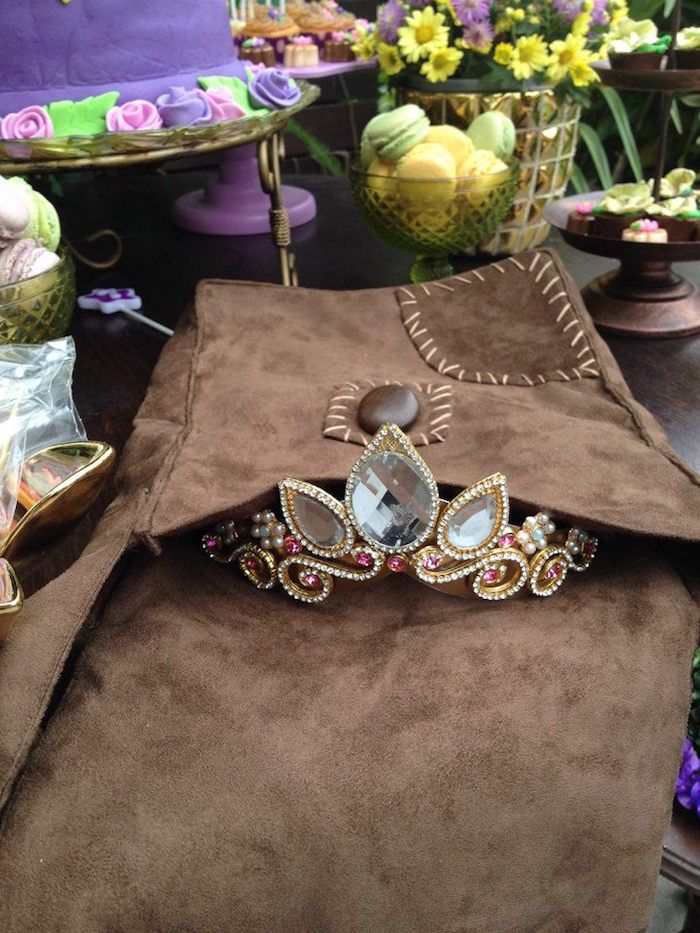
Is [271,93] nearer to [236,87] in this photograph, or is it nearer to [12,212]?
[236,87]

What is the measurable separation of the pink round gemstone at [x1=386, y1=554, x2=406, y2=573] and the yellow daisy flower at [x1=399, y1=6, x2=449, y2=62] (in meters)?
0.53

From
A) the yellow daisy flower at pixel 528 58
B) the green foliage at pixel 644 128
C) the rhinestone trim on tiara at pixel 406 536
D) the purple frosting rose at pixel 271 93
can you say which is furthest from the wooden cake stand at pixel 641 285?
the green foliage at pixel 644 128

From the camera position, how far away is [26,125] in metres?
0.55

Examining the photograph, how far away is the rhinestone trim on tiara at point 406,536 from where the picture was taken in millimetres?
313

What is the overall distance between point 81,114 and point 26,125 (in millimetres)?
44

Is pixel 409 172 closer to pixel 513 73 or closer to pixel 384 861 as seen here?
pixel 513 73

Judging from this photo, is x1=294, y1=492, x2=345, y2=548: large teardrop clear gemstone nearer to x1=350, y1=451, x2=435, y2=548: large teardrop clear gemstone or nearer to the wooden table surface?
x1=350, y1=451, x2=435, y2=548: large teardrop clear gemstone

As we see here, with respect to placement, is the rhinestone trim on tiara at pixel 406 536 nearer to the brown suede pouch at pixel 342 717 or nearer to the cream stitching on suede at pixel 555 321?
the brown suede pouch at pixel 342 717

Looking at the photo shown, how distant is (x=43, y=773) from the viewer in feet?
0.83

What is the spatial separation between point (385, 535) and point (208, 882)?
0.13 m

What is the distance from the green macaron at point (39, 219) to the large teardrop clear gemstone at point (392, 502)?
27 centimetres

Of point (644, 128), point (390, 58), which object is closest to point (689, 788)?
point (390, 58)

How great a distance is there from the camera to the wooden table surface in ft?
1.70

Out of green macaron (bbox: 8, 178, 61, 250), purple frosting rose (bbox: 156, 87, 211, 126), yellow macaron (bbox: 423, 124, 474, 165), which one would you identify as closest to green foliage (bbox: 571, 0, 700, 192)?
yellow macaron (bbox: 423, 124, 474, 165)
